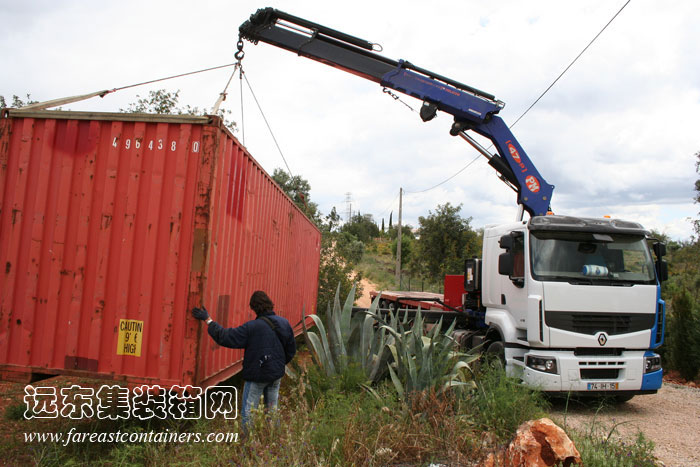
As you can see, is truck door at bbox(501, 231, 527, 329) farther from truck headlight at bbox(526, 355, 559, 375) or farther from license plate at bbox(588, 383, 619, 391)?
license plate at bbox(588, 383, 619, 391)

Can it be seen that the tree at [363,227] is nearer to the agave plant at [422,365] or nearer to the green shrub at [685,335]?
the green shrub at [685,335]

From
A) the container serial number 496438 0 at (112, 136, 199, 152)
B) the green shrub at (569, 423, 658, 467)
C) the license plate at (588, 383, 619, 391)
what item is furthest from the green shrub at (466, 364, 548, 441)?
the container serial number 496438 0 at (112, 136, 199, 152)

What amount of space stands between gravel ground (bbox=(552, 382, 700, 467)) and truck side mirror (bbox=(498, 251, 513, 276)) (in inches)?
74.0

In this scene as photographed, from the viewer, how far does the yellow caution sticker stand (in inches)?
167

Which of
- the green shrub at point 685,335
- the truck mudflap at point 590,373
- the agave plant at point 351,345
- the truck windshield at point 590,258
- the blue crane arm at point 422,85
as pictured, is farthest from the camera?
the green shrub at point 685,335

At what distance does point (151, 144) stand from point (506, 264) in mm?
4644

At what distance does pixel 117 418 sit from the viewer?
4.73m

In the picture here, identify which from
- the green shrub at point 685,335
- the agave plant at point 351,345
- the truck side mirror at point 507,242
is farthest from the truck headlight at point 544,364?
the green shrub at point 685,335

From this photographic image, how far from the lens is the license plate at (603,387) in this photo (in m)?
6.13

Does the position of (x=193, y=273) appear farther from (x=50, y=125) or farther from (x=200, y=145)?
(x=50, y=125)

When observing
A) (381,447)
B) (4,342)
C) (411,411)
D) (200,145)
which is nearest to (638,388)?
(411,411)

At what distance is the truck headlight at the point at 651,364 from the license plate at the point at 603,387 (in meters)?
0.53

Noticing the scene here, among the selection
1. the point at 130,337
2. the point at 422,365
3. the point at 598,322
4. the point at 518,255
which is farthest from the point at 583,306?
the point at 130,337

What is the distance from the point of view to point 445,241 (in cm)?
2189
